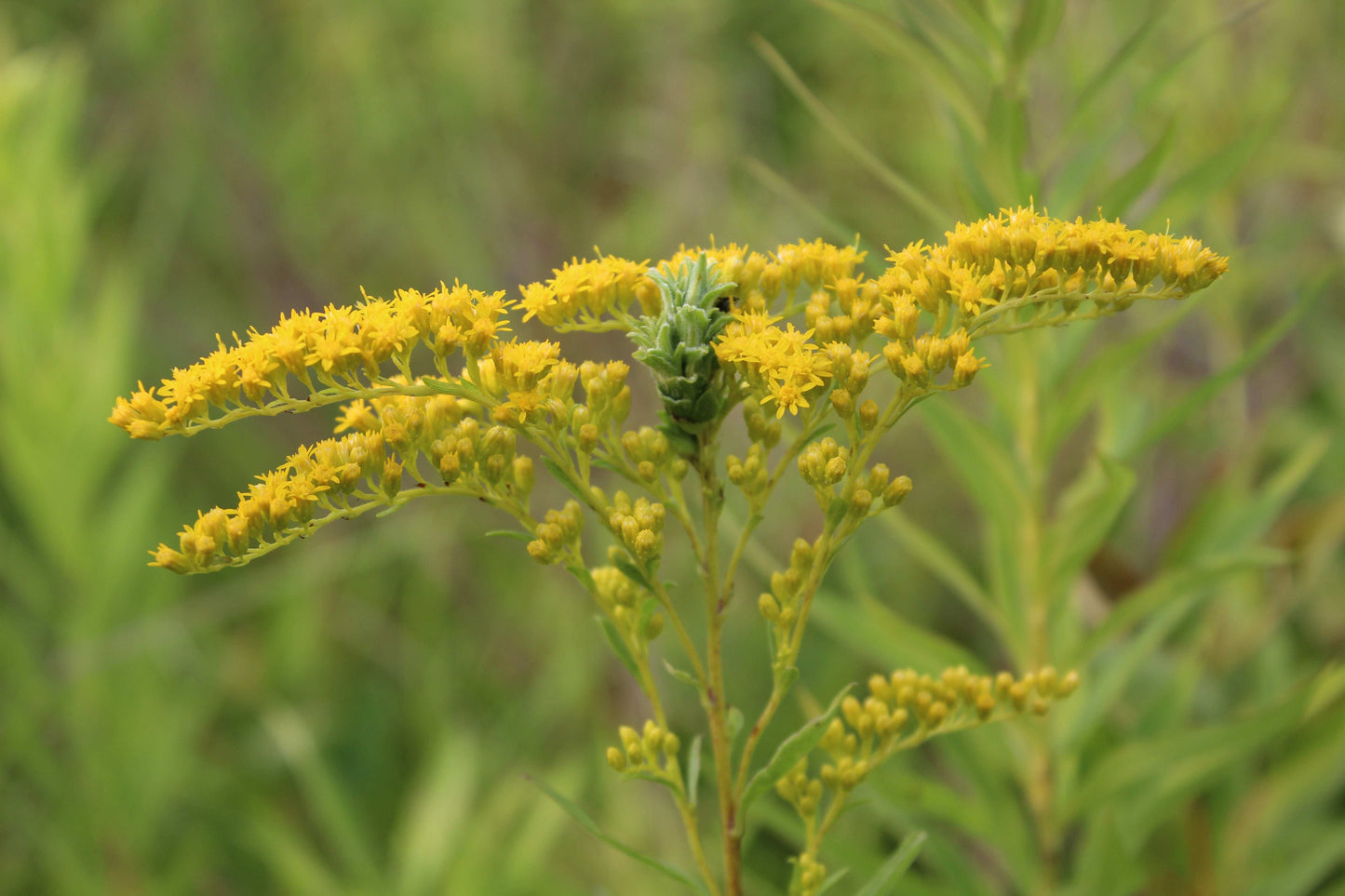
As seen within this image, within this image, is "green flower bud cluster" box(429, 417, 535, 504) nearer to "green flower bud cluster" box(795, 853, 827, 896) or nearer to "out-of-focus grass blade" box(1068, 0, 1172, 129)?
"green flower bud cluster" box(795, 853, 827, 896)

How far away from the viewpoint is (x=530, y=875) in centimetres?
165

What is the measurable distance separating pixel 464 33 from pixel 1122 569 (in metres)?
2.03

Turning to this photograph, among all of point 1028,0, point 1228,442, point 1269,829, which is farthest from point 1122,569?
point 1028,0

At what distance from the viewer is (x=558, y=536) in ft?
2.22

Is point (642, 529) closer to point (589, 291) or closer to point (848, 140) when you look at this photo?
point (589, 291)

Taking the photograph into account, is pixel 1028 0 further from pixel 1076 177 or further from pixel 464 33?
pixel 464 33

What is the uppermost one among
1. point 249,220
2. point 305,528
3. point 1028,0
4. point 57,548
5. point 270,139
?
point 270,139

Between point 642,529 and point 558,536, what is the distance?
0.21 ft

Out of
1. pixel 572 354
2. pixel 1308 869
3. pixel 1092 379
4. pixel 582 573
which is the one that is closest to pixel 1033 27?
pixel 1092 379

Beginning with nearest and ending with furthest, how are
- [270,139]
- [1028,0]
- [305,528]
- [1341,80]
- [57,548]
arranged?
[305,528], [1028,0], [57,548], [1341,80], [270,139]

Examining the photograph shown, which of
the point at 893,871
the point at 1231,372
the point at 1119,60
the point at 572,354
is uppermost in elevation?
the point at 572,354

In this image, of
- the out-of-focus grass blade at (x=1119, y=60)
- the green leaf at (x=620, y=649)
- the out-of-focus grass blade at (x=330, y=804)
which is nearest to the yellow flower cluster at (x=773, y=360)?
the green leaf at (x=620, y=649)

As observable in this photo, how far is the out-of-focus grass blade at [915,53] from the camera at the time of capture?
37.0 inches

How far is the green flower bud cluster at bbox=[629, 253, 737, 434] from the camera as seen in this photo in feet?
2.08
